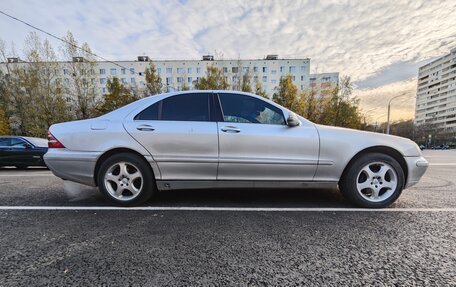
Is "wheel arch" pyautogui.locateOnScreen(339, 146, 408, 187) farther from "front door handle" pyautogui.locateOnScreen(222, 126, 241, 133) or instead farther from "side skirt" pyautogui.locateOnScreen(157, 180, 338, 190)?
"front door handle" pyautogui.locateOnScreen(222, 126, 241, 133)

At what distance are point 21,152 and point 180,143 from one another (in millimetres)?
7815

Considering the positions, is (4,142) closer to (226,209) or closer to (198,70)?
(226,209)

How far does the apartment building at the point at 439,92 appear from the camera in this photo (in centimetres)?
7756

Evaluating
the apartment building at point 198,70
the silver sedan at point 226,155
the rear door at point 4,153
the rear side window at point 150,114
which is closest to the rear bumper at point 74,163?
the silver sedan at point 226,155

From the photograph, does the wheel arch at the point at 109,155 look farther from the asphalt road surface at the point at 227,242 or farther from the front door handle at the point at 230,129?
the front door handle at the point at 230,129

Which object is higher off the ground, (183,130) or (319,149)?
(183,130)

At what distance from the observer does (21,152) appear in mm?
7301

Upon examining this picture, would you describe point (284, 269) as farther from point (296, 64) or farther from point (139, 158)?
point (296, 64)

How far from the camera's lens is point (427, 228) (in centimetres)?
228

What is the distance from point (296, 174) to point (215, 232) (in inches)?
55.2

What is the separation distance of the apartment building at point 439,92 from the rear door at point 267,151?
3777 inches

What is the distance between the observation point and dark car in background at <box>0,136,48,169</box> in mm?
7277

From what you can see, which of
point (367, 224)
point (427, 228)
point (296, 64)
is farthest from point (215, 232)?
point (296, 64)

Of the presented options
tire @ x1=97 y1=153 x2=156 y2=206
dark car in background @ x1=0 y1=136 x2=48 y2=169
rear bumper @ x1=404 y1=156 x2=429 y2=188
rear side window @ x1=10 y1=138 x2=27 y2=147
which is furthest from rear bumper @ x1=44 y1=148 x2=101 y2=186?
rear side window @ x1=10 y1=138 x2=27 y2=147
